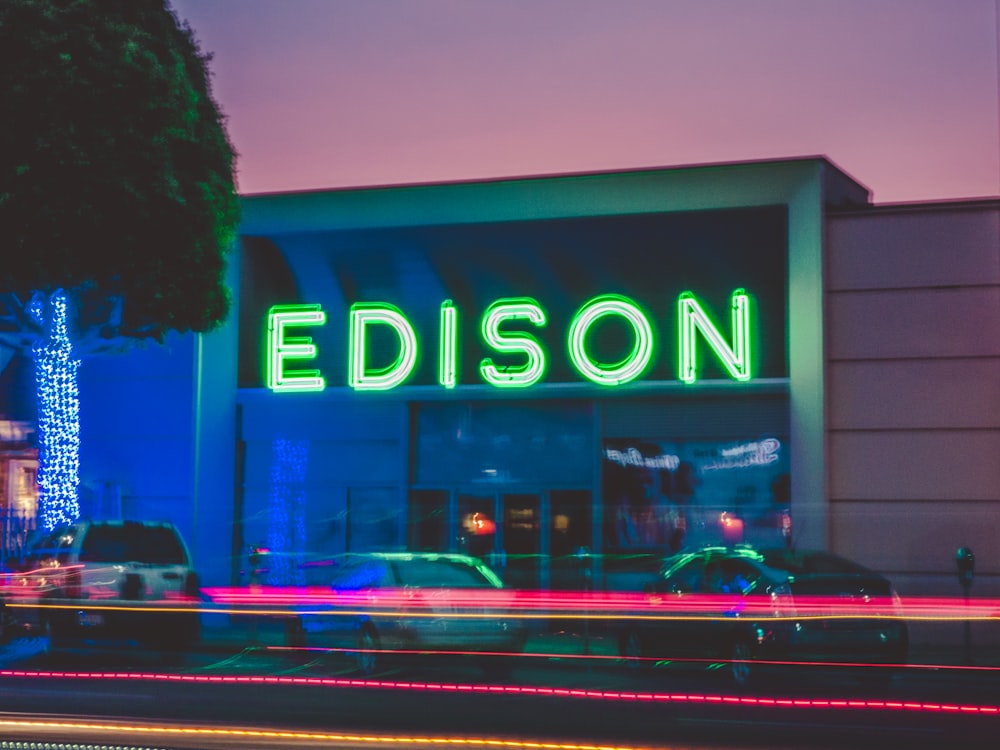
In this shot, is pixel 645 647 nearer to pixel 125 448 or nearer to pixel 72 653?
pixel 72 653

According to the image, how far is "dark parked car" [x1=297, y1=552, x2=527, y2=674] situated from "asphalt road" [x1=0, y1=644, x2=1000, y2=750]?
37 centimetres

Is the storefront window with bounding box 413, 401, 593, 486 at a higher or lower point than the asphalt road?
higher

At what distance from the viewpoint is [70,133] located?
18.8 meters

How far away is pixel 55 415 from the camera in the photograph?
21.4 metres

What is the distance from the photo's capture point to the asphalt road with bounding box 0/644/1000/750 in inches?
429

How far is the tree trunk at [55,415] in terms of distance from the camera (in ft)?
69.7

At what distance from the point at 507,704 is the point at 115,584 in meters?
8.09

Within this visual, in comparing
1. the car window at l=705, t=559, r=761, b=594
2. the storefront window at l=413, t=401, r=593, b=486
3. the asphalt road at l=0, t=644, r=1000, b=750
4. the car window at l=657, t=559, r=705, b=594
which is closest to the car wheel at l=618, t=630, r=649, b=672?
the asphalt road at l=0, t=644, r=1000, b=750

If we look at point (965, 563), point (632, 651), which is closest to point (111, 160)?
point (632, 651)

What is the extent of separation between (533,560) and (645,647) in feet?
28.7

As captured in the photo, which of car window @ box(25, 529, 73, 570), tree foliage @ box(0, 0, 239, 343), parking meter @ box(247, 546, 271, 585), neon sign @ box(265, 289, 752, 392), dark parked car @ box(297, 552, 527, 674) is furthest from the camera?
parking meter @ box(247, 546, 271, 585)

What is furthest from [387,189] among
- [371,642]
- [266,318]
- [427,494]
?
[371,642]

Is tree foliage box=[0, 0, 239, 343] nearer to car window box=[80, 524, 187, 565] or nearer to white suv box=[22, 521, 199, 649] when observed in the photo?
car window box=[80, 524, 187, 565]

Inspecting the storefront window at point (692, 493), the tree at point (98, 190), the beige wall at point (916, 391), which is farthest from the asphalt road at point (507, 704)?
the storefront window at point (692, 493)
